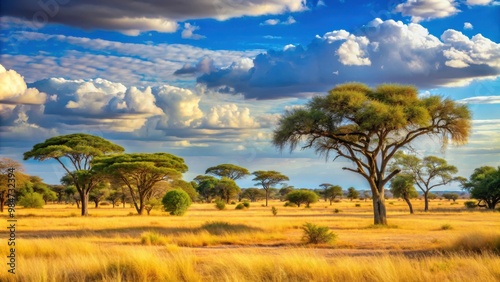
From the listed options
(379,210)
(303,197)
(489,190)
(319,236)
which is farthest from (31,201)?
(489,190)

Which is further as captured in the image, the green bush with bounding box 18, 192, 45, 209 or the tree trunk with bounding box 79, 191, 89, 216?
the green bush with bounding box 18, 192, 45, 209

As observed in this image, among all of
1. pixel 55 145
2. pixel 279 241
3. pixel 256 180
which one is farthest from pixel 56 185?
pixel 279 241

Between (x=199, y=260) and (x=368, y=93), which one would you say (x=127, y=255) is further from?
(x=368, y=93)

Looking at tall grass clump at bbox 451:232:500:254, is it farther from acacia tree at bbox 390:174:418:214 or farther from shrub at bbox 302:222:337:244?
acacia tree at bbox 390:174:418:214

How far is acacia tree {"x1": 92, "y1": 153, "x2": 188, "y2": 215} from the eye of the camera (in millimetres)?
50875

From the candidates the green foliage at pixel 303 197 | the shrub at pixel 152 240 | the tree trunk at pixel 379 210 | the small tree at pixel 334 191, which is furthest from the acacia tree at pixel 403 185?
the shrub at pixel 152 240

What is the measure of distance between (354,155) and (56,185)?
321 ft

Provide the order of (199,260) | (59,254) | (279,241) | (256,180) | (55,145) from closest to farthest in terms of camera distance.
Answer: (199,260) < (59,254) < (279,241) < (55,145) < (256,180)

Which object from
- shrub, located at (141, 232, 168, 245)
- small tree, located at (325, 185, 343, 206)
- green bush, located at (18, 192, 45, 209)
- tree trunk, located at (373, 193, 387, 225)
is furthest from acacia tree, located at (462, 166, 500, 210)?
green bush, located at (18, 192, 45, 209)

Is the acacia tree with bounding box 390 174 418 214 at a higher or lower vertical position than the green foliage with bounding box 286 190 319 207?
higher

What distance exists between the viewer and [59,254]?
1628cm

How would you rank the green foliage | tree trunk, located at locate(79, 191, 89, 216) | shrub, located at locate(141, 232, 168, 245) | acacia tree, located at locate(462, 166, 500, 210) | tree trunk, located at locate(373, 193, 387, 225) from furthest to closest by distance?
the green foliage, acacia tree, located at locate(462, 166, 500, 210), tree trunk, located at locate(79, 191, 89, 216), tree trunk, located at locate(373, 193, 387, 225), shrub, located at locate(141, 232, 168, 245)

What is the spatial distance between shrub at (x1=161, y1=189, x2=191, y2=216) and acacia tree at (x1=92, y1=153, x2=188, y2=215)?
399cm

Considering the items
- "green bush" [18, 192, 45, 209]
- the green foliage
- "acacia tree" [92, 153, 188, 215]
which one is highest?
"acacia tree" [92, 153, 188, 215]
